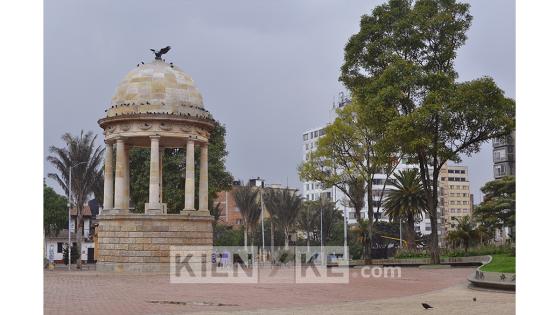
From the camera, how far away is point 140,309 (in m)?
17.6

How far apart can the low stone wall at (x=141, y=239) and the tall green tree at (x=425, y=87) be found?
1201 centimetres

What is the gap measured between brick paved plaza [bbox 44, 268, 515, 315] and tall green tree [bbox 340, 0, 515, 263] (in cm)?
1196

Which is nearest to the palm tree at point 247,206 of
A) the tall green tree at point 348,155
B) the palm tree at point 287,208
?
the palm tree at point 287,208

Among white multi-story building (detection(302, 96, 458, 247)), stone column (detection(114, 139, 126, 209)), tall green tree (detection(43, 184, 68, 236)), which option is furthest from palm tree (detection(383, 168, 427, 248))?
white multi-story building (detection(302, 96, 458, 247))

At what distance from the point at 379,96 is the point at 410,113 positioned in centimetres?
184

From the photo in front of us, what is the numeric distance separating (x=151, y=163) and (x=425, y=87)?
14.9m

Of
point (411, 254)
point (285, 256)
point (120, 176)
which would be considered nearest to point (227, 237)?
point (285, 256)

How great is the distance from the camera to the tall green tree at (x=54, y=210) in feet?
234

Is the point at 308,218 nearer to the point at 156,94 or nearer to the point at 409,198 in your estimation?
the point at 409,198

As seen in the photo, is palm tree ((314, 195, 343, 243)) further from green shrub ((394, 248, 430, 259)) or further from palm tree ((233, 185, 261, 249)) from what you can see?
green shrub ((394, 248, 430, 259))

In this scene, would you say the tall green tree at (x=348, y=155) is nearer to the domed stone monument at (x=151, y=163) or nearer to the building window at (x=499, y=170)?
the domed stone monument at (x=151, y=163)

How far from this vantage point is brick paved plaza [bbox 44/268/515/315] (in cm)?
1739

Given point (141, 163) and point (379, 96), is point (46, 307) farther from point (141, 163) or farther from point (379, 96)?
point (141, 163)

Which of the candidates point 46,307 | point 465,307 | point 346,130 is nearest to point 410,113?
point 346,130
